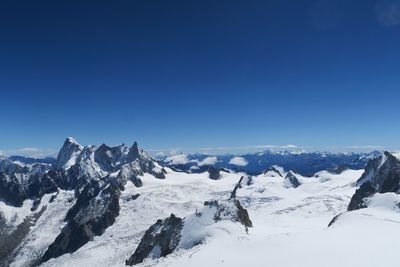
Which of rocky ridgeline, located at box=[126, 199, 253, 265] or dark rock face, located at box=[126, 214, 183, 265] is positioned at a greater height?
rocky ridgeline, located at box=[126, 199, 253, 265]

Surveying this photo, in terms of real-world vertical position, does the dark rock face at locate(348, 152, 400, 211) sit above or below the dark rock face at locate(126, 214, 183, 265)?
above

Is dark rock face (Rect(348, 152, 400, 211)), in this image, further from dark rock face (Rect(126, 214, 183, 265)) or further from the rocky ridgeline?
dark rock face (Rect(126, 214, 183, 265))

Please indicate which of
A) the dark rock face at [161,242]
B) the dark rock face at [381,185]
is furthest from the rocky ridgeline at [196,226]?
the dark rock face at [381,185]

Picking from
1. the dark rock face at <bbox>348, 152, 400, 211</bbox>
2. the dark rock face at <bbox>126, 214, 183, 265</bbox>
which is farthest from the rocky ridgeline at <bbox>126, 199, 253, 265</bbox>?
the dark rock face at <bbox>348, 152, 400, 211</bbox>

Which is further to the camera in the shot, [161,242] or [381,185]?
[381,185]

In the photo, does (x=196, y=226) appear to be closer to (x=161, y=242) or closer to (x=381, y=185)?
(x=161, y=242)

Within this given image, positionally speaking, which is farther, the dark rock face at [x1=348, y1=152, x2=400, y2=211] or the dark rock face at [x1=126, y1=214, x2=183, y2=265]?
the dark rock face at [x1=348, y1=152, x2=400, y2=211]

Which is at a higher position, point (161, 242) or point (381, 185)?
point (381, 185)

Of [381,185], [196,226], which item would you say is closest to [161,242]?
[196,226]

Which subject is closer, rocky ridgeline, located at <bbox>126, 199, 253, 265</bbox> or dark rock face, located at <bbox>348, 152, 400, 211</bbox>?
rocky ridgeline, located at <bbox>126, 199, 253, 265</bbox>

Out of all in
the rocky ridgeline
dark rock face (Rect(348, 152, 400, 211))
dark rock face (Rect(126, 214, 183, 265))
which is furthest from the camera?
dark rock face (Rect(348, 152, 400, 211))

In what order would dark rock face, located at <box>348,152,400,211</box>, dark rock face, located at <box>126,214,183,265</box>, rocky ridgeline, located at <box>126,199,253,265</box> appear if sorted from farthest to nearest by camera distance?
dark rock face, located at <box>348,152,400,211</box>, dark rock face, located at <box>126,214,183,265</box>, rocky ridgeline, located at <box>126,199,253,265</box>

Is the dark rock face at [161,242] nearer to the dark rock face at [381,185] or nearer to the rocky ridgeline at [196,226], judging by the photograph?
the rocky ridgeline at [196,226]

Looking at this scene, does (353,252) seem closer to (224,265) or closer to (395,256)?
(395,256)
